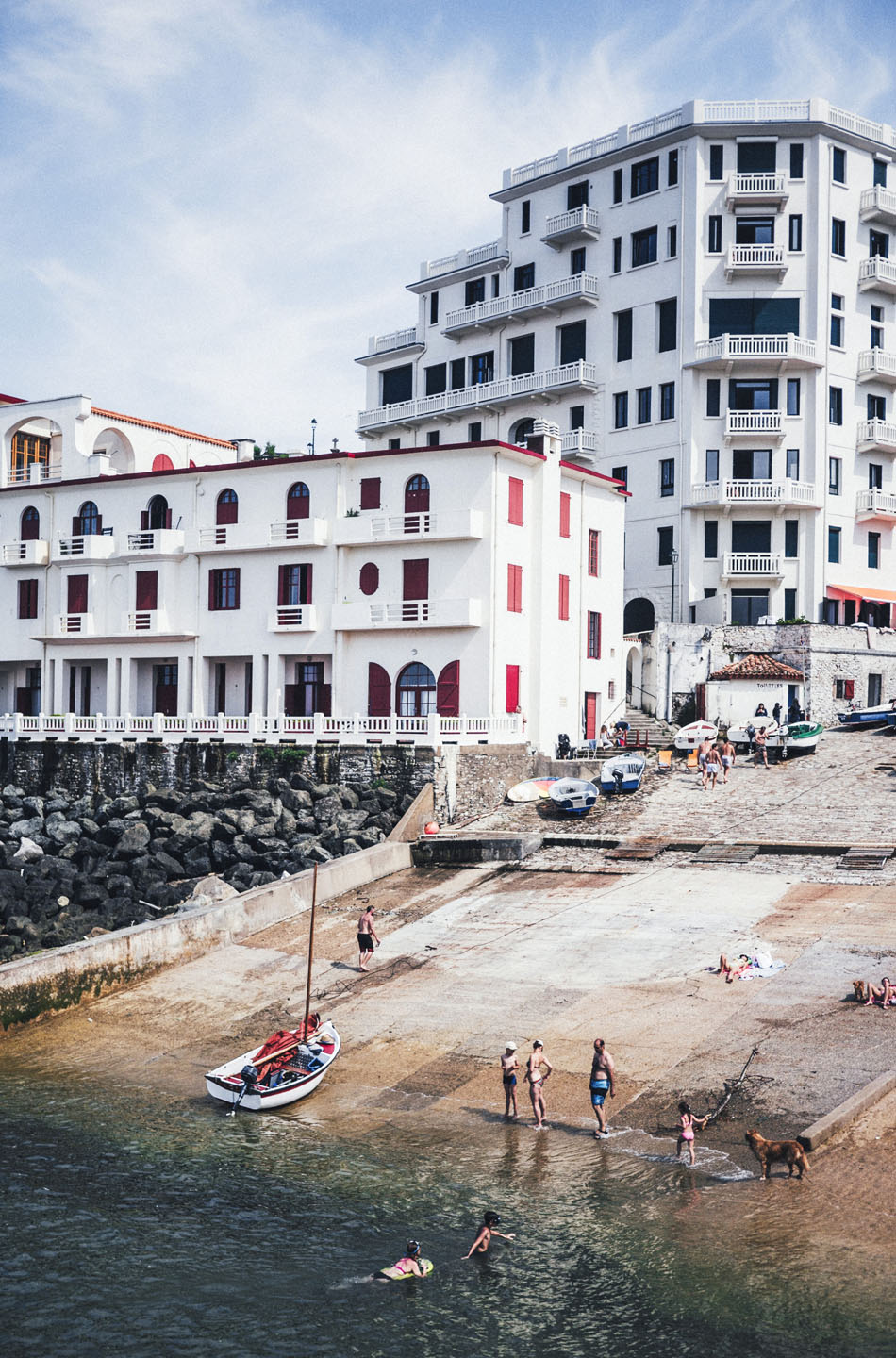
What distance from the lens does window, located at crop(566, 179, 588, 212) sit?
6369cm

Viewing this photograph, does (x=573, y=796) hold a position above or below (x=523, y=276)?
below

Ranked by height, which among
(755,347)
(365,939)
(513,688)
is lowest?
(365,939)

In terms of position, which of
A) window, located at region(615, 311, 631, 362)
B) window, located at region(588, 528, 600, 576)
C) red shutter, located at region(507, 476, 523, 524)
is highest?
window, located at region(615, 311, 631, 362)

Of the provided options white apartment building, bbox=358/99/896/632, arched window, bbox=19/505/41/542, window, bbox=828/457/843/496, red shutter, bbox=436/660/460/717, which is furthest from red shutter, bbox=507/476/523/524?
window, bbox=828/457/843/496

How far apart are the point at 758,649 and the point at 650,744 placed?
8441 mm

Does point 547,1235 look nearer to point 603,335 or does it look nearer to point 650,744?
point 650,744

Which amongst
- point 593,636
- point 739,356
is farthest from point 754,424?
point 593,636

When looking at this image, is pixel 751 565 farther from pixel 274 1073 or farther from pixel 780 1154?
pixel 780 1154

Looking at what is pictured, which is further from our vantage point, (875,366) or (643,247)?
(643,247)

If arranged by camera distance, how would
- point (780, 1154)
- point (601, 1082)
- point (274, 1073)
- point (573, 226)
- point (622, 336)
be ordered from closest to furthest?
point (780, 1154), point (601, 1082), point (274, 1073), point (622, 336), point (573, 226)

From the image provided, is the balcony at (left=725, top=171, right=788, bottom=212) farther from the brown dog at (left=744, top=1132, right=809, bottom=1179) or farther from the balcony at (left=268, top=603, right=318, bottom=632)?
the brown dog at (left=744, top=1132, right=809, bottom=1179)

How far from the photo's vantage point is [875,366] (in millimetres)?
59875

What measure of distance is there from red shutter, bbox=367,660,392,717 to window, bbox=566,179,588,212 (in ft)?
102

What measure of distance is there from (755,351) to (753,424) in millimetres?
3239
